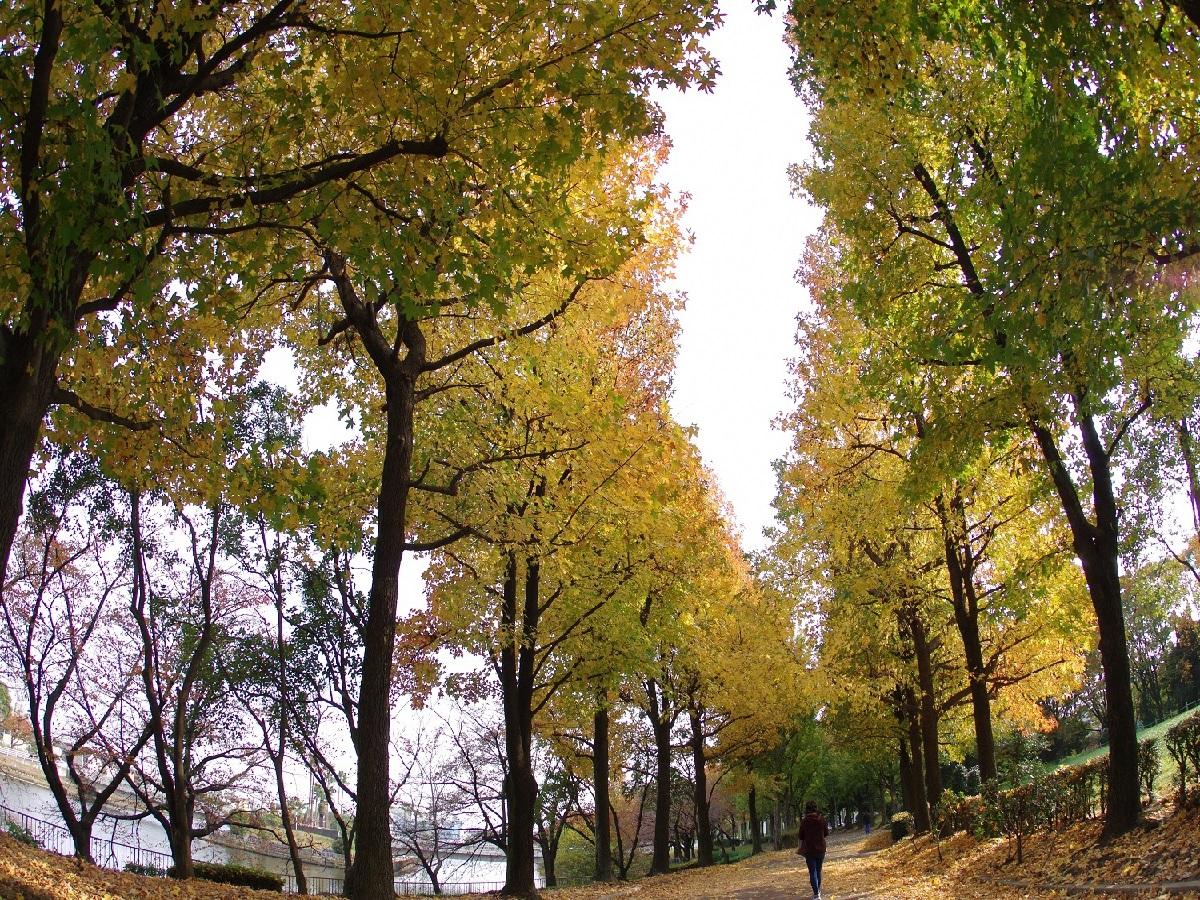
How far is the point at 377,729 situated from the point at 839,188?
835cm

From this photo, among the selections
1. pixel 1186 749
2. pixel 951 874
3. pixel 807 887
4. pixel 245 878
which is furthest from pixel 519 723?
pixel 1186 749

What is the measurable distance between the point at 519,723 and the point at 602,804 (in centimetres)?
767

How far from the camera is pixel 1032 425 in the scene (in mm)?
9391

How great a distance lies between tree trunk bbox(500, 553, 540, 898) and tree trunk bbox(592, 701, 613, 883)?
587cm

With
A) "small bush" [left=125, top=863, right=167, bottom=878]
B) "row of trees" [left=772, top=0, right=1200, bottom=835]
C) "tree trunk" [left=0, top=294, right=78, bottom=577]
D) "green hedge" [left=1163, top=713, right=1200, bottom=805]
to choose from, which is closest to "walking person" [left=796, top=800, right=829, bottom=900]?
"row of trees" [left=772, top=0, right=1200, bottom=835]

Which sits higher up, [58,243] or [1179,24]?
[1179,24]

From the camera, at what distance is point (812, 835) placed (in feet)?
39.3

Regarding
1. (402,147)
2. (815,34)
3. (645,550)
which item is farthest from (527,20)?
(645,550)

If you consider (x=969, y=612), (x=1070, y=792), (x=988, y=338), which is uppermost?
(x=988, y=338)

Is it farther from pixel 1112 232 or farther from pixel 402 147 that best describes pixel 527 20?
pixel 1112 232

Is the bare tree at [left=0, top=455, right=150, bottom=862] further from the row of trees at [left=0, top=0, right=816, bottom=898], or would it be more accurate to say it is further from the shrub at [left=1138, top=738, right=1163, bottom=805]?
the shrub at [left=1138, top=738, right=1163, bottom=805]

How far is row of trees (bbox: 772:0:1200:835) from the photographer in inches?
228

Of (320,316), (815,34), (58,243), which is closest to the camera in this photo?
(58,243)

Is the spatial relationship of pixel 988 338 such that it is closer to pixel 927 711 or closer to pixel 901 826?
pixel 927 711
